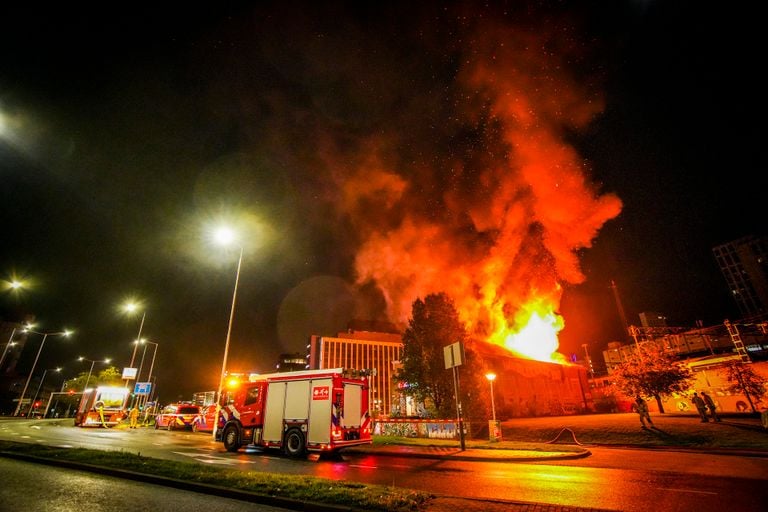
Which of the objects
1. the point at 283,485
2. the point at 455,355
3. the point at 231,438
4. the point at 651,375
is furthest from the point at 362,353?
the point at 283,485

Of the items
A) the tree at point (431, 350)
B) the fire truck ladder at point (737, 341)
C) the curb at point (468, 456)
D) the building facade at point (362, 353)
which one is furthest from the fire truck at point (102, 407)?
the building facade at point (362, 353)

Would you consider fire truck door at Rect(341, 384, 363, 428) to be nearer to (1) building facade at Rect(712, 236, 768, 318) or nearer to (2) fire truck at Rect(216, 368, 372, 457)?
(2) fire truck at Rect(216, 368, 372, 457)

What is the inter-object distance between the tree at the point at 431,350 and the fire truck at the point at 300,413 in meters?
15.6

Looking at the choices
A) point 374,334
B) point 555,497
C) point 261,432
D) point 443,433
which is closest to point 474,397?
point 443,433

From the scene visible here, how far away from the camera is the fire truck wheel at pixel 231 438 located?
17.6 meters

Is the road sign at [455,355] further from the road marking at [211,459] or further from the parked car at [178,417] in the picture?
the parked car at [178,417]

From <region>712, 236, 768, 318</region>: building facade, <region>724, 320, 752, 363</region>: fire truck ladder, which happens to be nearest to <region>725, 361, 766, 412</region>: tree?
<region>724, 320, 752, 363</region>: fire truck ladder

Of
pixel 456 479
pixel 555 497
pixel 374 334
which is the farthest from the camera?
pixel 374 334

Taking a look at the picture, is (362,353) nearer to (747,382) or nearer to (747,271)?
(747,271)

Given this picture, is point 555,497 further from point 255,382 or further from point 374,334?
point 374,334

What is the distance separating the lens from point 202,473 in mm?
9328

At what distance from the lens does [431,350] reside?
33.2 m

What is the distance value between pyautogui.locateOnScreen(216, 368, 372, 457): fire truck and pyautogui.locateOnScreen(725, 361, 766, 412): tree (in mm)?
29705

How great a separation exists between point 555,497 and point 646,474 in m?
5.08
